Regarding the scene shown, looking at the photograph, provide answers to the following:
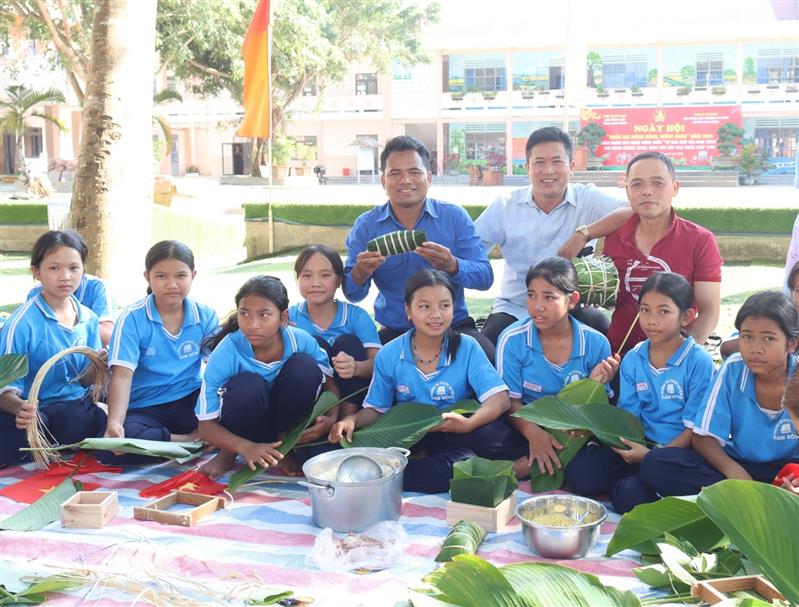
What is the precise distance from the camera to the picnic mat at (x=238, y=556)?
2.19 meters

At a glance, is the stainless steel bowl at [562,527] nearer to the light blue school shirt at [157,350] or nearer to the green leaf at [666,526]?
the green leaf at [666,526]

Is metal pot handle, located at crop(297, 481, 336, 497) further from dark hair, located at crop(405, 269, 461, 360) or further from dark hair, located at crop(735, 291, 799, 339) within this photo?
dark hair, located at crop(735, 291, 799, 339)

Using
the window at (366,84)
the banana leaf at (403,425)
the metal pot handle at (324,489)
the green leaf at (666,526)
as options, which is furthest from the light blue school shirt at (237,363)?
the window at (366,84)

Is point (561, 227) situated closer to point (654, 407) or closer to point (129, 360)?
Result: point (654, 407)

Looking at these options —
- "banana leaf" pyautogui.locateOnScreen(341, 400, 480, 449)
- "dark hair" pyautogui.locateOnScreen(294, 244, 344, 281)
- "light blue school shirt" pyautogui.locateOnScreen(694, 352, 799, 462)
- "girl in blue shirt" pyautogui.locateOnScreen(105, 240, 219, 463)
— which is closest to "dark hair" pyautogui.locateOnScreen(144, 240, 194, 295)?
"girl in blue shirt" pyautogui.locateOnScreen(105, 240, 219, 463)

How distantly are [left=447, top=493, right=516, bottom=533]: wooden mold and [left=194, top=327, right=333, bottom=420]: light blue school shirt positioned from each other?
2.82 feet

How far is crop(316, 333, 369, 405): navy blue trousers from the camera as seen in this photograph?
133 inches

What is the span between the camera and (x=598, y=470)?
2.86m

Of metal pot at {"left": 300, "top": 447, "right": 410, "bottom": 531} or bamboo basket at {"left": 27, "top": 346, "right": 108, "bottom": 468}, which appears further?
bamboo basket at {"left": 27, "top": 346, "right": 108, "bottom": 468}

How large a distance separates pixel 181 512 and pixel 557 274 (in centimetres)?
148

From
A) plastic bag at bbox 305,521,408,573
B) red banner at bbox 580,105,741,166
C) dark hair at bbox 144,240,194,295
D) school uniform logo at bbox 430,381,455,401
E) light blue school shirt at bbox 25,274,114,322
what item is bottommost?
plastic bag at bbox 305,521,408,573

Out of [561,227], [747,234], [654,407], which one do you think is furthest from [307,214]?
[654,407]

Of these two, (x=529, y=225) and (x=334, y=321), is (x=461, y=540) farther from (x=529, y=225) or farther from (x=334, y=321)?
Result: (x=529, y=225)

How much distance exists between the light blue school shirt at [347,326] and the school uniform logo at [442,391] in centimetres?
48
